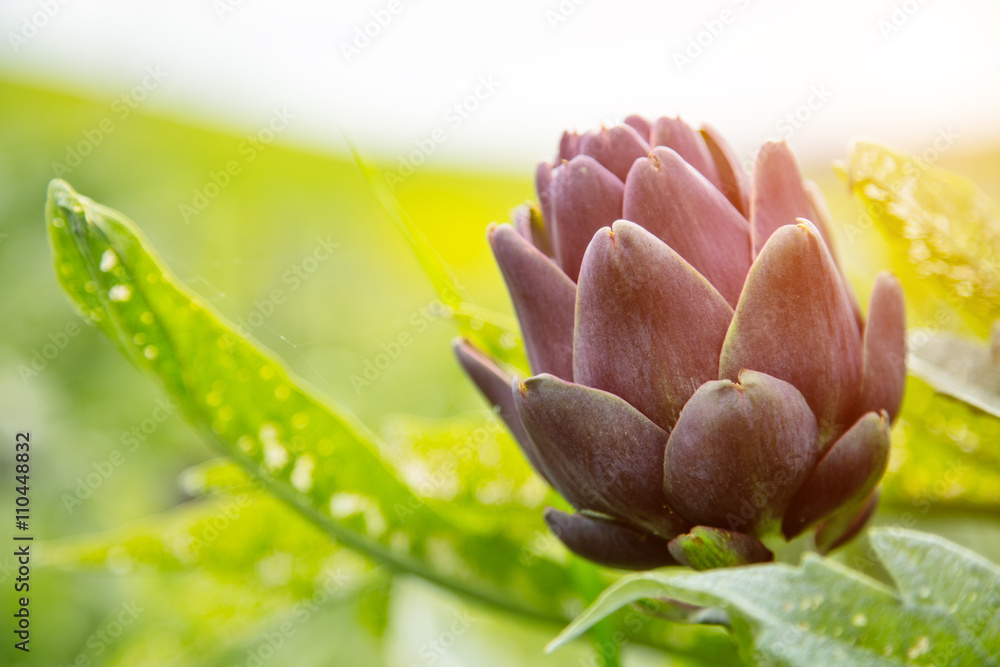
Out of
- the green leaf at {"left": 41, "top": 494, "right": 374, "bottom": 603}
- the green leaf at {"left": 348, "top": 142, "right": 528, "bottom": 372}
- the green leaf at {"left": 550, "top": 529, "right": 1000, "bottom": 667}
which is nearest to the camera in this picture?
the green leaf at {"left": 550, "top": 529, "right": 1000, "bottom": 667}

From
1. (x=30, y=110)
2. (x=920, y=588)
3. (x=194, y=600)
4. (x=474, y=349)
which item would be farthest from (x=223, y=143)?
(x=920, y=588)

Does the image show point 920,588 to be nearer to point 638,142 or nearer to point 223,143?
point 638,142

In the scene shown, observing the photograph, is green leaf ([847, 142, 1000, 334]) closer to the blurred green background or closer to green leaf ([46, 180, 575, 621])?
the blurred green background

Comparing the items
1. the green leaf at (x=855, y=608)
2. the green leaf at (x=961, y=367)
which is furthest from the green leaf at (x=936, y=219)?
the green leaf at (x=855, y=608)

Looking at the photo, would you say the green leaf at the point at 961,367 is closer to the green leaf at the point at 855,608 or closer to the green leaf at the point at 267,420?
the green leaf at the point at 855,608

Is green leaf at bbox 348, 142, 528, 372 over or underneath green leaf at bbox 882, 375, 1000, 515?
over

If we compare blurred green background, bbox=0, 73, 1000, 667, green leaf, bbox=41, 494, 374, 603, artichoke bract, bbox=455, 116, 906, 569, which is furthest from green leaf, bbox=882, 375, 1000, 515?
green leaf, bbox=41, 494, 374, 603

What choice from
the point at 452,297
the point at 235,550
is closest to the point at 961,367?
the point at 452,297
